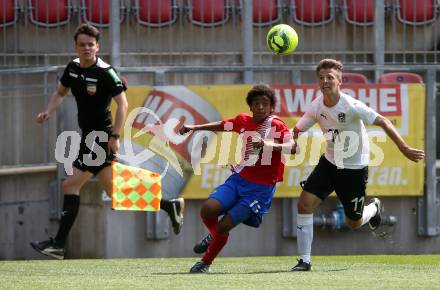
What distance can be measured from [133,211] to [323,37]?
134 inches

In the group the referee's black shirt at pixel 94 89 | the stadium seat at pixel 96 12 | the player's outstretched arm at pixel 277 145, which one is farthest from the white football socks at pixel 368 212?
the stadium seat at pixel 96 12

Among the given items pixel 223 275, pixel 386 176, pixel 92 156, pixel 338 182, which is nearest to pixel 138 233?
pixel 386 176

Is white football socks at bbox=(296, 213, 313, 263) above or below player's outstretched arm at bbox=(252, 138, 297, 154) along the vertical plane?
below

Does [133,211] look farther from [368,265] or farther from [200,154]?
[368,265]

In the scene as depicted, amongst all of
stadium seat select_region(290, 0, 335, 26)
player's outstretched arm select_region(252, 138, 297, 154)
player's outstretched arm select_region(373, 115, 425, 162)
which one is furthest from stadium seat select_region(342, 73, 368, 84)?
player's outstretched arm select_region(252, 138, 297, 154)

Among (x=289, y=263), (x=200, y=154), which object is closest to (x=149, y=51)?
(x=200, y=154)

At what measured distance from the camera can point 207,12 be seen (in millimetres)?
16234

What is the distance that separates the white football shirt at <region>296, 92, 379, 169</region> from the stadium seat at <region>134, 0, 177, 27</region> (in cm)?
491

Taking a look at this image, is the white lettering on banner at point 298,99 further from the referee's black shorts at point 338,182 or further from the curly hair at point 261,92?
the curly hair at point 261,92

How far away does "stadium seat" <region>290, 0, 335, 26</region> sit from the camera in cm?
1639

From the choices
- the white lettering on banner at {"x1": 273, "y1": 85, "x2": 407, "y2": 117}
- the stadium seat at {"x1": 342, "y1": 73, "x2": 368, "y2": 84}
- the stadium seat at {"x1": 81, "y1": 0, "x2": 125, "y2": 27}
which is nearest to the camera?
the white lettering on banner at {"x1": 273, "y1": 85, "x2": 407, "y2": 117}

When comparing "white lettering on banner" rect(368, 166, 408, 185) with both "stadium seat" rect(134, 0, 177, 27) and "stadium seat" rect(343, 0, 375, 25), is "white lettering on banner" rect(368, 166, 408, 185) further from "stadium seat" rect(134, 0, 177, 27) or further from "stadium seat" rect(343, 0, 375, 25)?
"stadium seat" rect(134, 0, 177, 27)

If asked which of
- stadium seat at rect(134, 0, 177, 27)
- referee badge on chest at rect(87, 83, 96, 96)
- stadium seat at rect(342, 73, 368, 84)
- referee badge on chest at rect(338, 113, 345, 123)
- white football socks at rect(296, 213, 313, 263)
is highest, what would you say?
stadium seat at rect(134, 0, 177, 27)

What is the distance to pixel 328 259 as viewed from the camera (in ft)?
46.4
